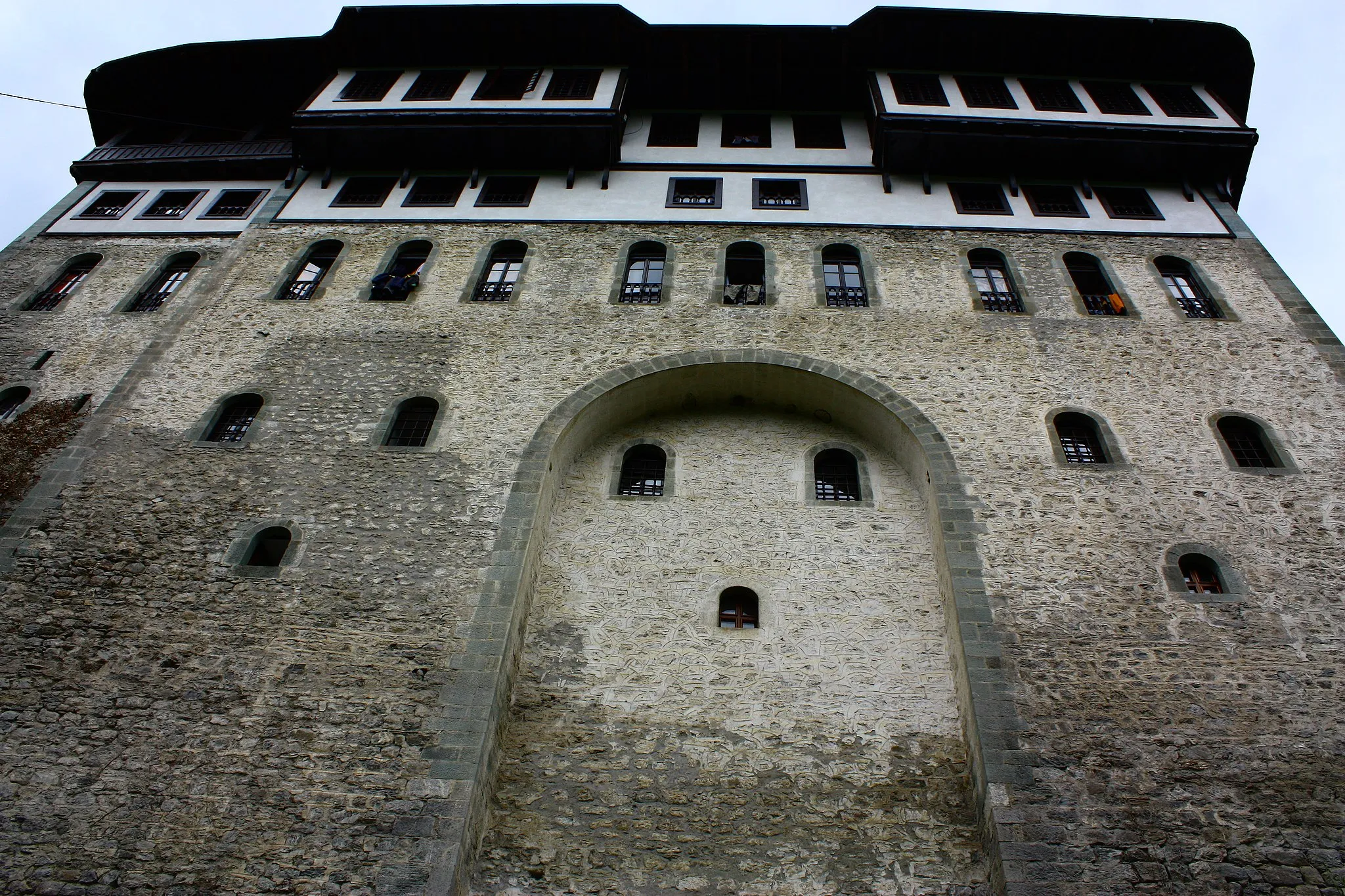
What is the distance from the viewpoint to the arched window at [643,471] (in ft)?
42.6

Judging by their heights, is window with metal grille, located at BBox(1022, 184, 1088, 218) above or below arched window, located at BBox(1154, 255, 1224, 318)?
above

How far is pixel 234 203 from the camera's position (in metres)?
18.7

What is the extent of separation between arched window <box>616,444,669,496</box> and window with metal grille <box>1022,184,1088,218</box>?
31.2ft

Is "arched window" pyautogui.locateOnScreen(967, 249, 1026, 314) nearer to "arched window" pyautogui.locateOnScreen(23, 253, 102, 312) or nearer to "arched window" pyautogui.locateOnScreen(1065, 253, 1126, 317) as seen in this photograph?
"arched window" pyautogui.locateOnScreen(1065, 253, 1126, 317)

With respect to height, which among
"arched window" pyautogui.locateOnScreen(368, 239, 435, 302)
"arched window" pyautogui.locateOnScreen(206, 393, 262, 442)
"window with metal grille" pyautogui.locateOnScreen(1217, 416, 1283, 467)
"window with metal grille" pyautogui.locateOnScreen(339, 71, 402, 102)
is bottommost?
"arched window" pyautogui.locateOnScreen(206, 393, 262, 442)

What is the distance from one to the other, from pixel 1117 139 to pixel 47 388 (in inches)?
795

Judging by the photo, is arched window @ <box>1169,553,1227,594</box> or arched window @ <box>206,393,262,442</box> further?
arched window @ <box>206,393,262,442</box>

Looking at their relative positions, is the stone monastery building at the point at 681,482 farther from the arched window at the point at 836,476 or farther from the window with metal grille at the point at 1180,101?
the window with metal grille at the point at 1180,101

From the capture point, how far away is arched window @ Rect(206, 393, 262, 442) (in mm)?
12758

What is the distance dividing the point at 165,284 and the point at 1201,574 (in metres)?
18.4

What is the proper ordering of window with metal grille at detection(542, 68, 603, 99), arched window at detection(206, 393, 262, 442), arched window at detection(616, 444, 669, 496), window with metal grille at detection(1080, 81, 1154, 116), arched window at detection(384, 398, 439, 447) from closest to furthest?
arched window at detection(384, 398, 439, 447) < arched window at detection(206, 393, 262, 442) < arched window at detection(616, 444, 669, 496) < window with metal grille at detection(1080, 81, 1154, 116) < window with metal grille at detection(542, 68, 603, 99)

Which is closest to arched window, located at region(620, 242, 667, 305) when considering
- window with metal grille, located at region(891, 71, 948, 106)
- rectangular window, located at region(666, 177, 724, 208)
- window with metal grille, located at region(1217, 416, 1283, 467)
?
rectangular window, located at region(666, 177, 724, 208)

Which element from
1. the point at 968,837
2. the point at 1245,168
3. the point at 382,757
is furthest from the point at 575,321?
the point at 1245,168

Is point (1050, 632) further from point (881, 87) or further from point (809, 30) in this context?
point (809, 30)
